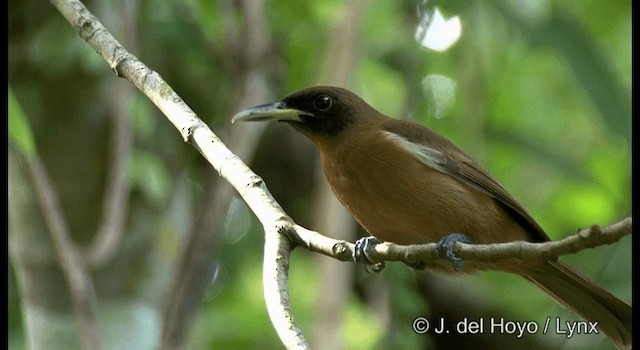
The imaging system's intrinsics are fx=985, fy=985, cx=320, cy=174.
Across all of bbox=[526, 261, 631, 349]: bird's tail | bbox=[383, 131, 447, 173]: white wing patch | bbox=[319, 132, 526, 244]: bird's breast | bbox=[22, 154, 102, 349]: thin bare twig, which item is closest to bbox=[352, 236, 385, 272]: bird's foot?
bbox=[319, 132, 526, 244]: bird's breast

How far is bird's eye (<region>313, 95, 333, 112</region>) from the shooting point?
15.2 feet

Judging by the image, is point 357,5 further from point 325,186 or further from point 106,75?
point 106,75

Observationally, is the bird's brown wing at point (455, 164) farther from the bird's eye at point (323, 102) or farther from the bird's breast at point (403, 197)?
the bird's eye at point (323, 102)

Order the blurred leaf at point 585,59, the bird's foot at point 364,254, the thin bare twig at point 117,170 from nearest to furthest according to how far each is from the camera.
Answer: the bird's foot at point 364,254 < the thin bare twig at point 117,170 < the blurred leaf at point 585,59

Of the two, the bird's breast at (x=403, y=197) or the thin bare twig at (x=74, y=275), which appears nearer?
the bird's breast at (x=403, y=197)

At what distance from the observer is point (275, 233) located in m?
2.97

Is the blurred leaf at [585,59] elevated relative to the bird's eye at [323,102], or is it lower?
elevated

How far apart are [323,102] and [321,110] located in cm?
4

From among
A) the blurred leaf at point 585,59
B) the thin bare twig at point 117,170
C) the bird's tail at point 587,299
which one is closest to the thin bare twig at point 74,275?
the thin bare twig at point 117,170

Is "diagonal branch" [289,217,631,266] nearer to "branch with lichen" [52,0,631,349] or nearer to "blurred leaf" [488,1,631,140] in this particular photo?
"branch with lichen" [52,0,631,349]

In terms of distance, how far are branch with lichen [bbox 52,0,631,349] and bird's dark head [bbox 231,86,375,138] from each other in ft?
3.73

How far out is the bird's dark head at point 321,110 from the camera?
4.55m

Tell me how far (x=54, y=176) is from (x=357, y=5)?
1.95 m

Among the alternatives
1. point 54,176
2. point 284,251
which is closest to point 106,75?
point 54,176
